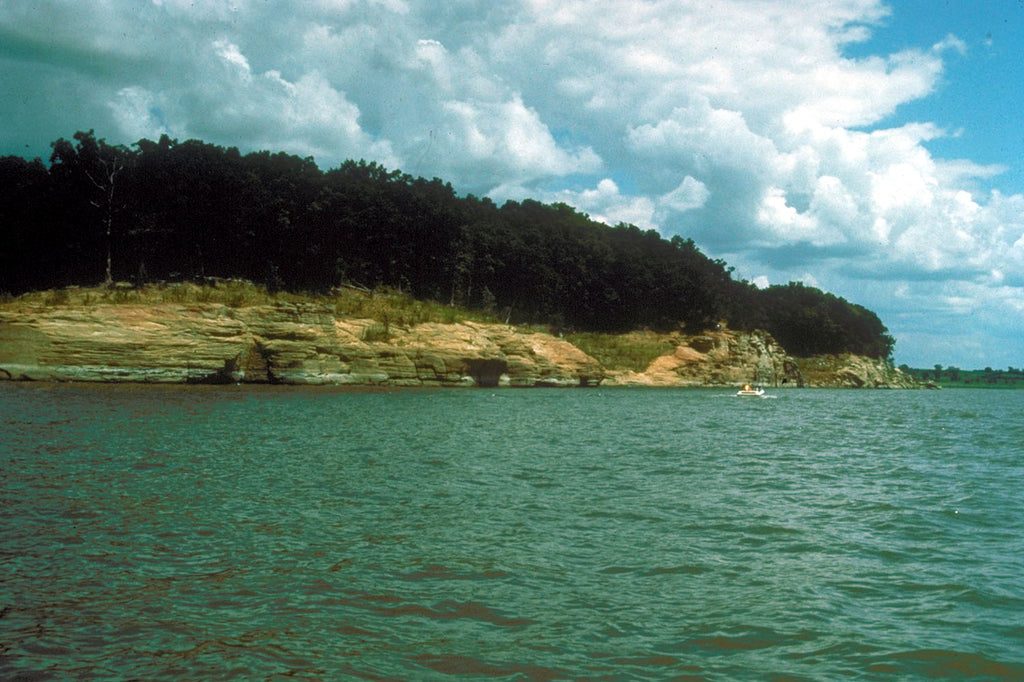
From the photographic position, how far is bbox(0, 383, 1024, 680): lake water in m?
6.53

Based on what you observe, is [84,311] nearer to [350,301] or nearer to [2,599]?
[350,301]

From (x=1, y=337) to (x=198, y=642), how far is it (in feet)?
150

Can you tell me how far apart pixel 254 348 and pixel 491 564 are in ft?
156

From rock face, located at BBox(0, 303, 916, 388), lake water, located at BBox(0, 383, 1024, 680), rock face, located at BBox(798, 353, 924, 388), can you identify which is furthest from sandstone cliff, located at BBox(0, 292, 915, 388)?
rock face, located at BBox(798, 353, 924, 388)

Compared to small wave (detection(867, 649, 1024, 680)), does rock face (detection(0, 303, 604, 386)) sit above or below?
above

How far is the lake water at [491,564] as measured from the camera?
6.53m

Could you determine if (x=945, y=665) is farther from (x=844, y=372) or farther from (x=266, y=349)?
(x=844, y=372)

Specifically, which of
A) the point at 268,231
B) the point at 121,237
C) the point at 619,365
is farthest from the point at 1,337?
the point at 619,365

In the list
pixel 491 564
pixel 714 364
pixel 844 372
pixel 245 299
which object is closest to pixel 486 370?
pixel 245 299

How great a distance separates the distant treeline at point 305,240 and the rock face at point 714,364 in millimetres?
7310

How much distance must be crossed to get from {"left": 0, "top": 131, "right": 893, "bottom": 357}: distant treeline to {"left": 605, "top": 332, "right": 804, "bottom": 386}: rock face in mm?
7310

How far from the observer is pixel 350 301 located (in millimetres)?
64375

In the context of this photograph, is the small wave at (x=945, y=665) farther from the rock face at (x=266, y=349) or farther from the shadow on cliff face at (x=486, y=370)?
the shadow on cliff face at (x=486, y=370)

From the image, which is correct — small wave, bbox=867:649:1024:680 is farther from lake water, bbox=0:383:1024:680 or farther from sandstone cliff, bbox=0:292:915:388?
sandstone cliff, bbox=0:292:915:388
